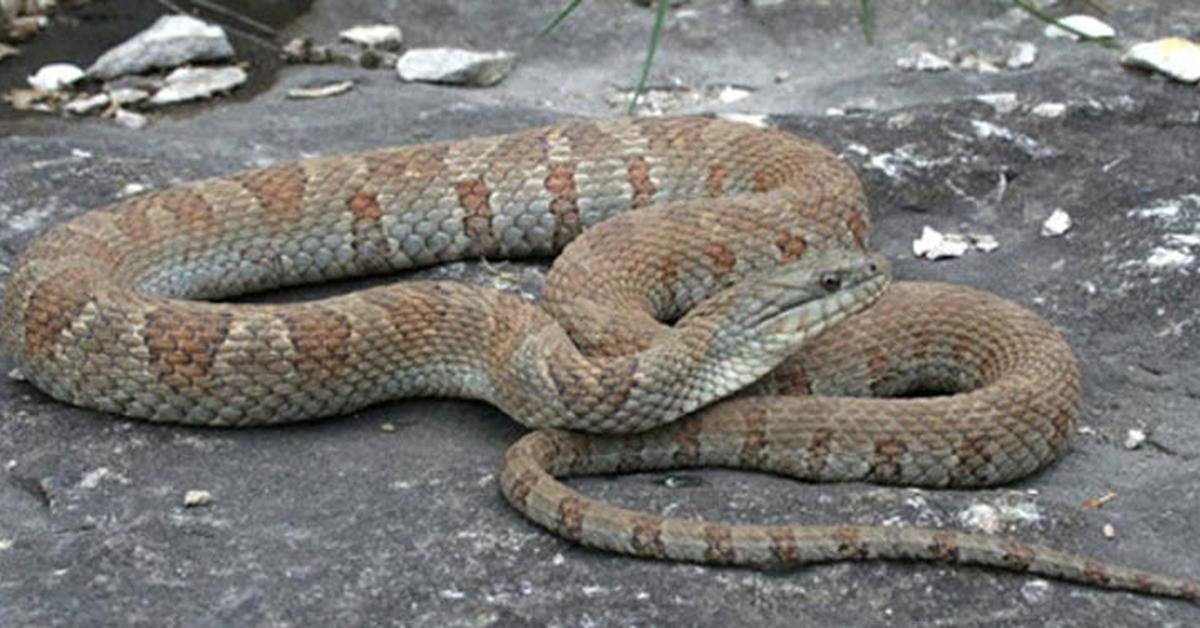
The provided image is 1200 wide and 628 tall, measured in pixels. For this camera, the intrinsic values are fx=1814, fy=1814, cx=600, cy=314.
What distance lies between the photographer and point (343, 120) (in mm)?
9875

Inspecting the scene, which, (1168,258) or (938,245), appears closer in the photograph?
(1168,258)

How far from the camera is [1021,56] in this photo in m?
10.6

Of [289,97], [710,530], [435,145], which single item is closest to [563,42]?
[289,97]

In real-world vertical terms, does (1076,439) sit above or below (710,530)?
below

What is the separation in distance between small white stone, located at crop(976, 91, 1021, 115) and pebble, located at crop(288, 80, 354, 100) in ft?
11.7

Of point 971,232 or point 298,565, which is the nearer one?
point 298,565

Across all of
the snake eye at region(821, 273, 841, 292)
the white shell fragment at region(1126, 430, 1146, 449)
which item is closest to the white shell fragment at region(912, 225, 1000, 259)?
the white shell fragment at region(1126, 430, 1146, 449)

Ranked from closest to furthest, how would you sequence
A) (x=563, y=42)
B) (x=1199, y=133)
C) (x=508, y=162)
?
1. (x=508, y=162)
2. (x=1199, y=133)
3. (x=563, y=42)

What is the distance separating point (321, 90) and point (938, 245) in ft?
12.6

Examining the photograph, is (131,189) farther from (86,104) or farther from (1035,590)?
(1035,590)

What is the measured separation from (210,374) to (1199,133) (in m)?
5.38

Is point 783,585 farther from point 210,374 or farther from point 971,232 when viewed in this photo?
point 971,232

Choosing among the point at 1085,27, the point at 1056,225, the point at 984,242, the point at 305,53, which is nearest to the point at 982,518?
the point at 984,242

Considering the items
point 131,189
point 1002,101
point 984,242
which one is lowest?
point 984,242
